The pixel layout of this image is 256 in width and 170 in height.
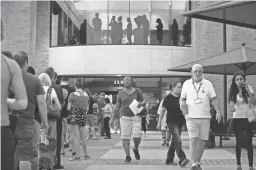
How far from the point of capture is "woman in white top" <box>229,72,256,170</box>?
8867 millimetres

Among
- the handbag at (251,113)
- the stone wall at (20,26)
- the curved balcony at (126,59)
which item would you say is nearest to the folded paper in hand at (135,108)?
the handbag at (251,113)

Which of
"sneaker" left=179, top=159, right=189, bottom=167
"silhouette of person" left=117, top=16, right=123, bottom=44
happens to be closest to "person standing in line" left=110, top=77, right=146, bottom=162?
"sneaker" left=179, top=159, right=189, bottom=167

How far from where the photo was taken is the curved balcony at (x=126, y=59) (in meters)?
28.0

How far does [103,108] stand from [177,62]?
24.7 ft

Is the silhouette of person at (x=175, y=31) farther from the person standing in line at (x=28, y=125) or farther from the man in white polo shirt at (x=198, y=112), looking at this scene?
the person standing in line at (x=28, y=125)

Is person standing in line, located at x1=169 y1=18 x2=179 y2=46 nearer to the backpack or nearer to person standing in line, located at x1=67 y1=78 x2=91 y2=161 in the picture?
person standing in line, located at x1=67 y1=78 x2=91 y2=161

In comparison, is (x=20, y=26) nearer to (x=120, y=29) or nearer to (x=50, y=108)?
(x=120, y=29)

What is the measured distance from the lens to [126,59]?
2809 cm

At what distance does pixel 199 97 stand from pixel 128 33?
2033 centimetres

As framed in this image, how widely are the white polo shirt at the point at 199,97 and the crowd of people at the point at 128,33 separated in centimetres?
1972

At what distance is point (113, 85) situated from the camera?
2928 cm

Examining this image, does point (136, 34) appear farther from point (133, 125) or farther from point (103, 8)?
point (133, 125)

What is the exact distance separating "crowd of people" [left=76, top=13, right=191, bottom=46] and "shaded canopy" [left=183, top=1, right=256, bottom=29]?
1934 centimetres

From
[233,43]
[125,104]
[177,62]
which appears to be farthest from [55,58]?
[125,104]
